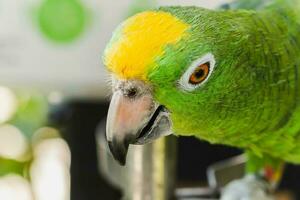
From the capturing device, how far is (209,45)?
0.86 metres

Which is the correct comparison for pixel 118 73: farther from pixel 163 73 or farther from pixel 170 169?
pixel 170 169

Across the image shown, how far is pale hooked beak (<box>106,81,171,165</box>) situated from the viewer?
841 millimetres

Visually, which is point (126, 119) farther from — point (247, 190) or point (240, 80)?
point (247, 190)

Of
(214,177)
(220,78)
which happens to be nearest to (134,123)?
(220,78)

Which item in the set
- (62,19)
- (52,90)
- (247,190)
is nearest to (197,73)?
(247,190)

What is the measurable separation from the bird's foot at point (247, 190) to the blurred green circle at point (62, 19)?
67 centimetres

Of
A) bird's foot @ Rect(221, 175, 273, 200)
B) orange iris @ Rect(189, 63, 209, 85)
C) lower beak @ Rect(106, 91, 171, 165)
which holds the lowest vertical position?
bird's foot @ Rect(221, 175, 273, 200)

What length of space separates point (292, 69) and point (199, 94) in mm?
221

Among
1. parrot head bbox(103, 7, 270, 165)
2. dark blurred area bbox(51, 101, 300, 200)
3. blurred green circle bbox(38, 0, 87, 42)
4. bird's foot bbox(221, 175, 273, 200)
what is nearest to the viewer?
parrot head bbox(103, 7, 270, 165)

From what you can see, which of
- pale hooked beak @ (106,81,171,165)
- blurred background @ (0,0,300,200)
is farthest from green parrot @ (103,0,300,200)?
blurred background @ (0,0,300,200)

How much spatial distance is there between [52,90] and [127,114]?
0.95m

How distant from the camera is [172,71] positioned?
83 cm

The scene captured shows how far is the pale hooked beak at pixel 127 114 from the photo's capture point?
84 centimetres

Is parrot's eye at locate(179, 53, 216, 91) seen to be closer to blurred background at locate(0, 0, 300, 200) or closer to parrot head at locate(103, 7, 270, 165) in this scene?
parrot head at locate(103, 7, 270, 165)
